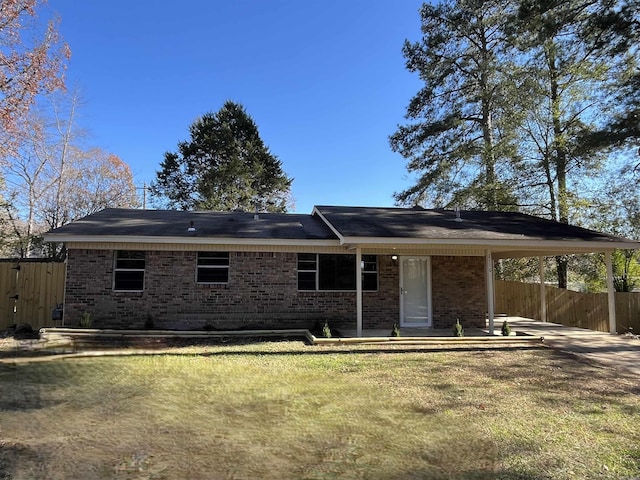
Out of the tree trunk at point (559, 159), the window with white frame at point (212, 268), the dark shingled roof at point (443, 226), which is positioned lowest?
the window with white frame at point (212, 268)

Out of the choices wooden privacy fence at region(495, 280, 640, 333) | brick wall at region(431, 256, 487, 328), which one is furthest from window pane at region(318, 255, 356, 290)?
wooden privacy fence at region(495, 280, 640, 333)

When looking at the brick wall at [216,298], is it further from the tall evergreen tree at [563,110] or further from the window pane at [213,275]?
the tall evergreen tree at [563,110]

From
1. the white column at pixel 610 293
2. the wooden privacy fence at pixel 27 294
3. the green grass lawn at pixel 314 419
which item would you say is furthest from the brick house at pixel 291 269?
the green grass lawn at pixel 314 419

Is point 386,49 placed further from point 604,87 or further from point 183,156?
point 183,156

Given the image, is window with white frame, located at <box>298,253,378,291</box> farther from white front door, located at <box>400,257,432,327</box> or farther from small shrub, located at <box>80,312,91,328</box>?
small shrub, located at <box>80,312,91,328</box>

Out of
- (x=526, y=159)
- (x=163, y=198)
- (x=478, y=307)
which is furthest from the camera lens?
(x=163, y=198)

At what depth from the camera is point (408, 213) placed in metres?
14.8

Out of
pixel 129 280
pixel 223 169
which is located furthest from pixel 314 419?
pixel 223 169

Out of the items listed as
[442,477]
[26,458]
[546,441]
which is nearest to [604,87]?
[546,441]

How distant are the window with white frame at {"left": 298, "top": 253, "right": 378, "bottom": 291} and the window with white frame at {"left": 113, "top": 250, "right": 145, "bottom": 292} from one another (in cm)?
427

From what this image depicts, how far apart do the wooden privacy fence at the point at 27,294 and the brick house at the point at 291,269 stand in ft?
3.67

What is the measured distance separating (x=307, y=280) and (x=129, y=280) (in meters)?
4.77

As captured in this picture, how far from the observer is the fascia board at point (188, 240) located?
10.8 metres

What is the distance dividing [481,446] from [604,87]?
1713 centimetres
